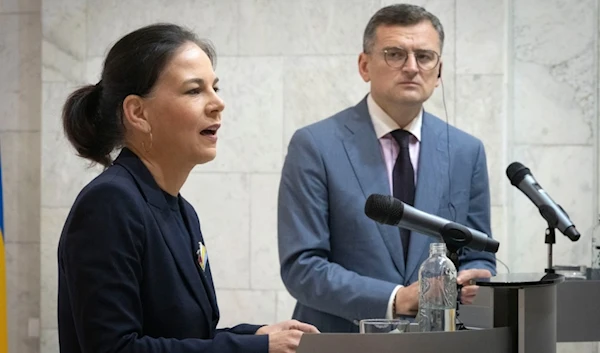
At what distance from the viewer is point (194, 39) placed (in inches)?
94.6

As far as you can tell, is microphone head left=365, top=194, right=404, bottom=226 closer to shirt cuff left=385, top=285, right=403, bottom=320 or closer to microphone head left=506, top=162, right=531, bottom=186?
shirt cuff left=385, top=285, right=403, bottom=320

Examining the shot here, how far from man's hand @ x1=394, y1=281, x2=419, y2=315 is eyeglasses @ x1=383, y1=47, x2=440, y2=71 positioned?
86 cm

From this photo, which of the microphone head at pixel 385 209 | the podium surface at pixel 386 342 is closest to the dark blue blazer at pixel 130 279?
the podium surface at pixel 386 342

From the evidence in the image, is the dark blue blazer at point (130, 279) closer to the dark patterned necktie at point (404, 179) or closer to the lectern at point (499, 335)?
the lectern at point (499, 335)

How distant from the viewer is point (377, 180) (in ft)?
10.6

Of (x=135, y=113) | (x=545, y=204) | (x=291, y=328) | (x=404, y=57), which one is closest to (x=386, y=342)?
(x=291, y=328)

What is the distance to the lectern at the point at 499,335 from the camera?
1982 mm

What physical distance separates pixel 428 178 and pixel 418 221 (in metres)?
1.05

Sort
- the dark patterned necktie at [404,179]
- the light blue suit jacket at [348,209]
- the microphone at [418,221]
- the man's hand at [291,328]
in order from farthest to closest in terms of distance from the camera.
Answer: the dark patterned necktie at [404,179] < the light blue suit jacket at [348,209] < the microphone at [418,221] < the man's hand at [291,328]

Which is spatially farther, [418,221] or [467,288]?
[467,288]

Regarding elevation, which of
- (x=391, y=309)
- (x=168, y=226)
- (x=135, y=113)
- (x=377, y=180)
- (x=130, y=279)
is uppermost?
(x=135, y=113)

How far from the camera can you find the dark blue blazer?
1986 millimetres

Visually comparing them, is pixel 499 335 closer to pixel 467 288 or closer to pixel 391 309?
pixel 467 288

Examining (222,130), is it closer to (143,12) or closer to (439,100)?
(143,12)
